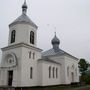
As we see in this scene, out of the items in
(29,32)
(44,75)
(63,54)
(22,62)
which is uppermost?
(29,32)

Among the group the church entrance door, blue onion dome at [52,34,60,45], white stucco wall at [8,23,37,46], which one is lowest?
the church entrance door

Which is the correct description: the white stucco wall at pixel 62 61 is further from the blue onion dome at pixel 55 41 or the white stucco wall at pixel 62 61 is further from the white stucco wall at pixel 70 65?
the blue onion dome at pixel 55 41

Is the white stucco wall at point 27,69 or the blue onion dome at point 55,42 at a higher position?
the blue onion dome at point 55,42

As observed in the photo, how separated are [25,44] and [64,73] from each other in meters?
11.8

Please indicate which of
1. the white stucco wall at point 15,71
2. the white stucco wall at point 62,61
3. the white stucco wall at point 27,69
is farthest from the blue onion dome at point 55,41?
the white stucco wall at point 15,71

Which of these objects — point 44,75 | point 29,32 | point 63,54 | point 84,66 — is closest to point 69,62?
point 63,54

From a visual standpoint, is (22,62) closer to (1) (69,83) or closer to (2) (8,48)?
(2) (8,48)

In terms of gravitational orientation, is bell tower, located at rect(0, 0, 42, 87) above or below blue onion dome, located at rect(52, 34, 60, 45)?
below

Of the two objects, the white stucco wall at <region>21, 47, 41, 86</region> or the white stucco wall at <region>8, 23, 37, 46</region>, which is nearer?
the white stucco wall at <region>21, 47, 41, 86</region>

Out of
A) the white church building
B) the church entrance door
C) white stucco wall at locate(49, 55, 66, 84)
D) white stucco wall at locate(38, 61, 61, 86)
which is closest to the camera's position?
the white church building

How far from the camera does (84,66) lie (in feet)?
185

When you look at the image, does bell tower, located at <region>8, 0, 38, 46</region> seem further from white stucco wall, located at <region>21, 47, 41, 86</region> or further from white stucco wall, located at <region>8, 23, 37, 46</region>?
white stucco wall, located at <region>21, 47, 41, 86</region>

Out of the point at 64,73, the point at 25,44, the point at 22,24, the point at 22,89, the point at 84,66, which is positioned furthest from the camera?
the point at 84,66

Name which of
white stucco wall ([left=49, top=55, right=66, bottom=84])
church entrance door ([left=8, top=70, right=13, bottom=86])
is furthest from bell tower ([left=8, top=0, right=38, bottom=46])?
white stucco wall ([left=49, top=55, right=66, bottom=84])
